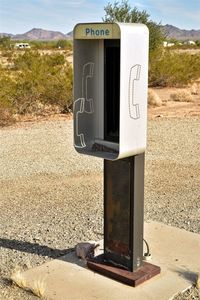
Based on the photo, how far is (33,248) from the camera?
6.26 m

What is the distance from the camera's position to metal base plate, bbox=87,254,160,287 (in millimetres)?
5148

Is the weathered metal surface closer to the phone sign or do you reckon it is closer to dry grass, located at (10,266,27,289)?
dry grass, located at (10,266,27,289)

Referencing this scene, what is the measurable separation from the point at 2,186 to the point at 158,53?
22.7m

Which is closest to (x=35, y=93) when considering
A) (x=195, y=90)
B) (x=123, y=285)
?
(x=195, y=90)

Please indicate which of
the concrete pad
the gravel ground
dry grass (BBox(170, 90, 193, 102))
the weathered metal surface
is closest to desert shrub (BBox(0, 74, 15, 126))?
the gravel ground

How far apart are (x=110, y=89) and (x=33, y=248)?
2.14 metres

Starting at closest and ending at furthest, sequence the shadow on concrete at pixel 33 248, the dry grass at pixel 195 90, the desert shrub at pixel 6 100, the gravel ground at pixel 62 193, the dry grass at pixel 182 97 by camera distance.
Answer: the shadow on concrete at pixel 33 248 → the gravel ground at pixel 62 193 → the desert shrub at pixel 6 100 → the dry grass at pixel 182 97 → the dry grass at pixel 195 90

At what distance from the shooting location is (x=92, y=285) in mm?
5184

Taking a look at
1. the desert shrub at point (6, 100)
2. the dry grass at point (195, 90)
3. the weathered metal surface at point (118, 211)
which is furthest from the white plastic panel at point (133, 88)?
the dry grass at point (195, 90)

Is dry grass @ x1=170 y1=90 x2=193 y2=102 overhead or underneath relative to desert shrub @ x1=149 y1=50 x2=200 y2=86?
underneath

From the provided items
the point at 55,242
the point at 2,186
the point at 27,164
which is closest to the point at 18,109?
the point at 27,164

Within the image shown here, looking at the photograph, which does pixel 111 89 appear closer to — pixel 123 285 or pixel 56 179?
pixel 123 285

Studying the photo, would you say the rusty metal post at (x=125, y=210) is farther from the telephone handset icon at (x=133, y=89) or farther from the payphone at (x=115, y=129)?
the telephone handset icon at (x=133, y=89)

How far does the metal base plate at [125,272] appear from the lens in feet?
16.9
